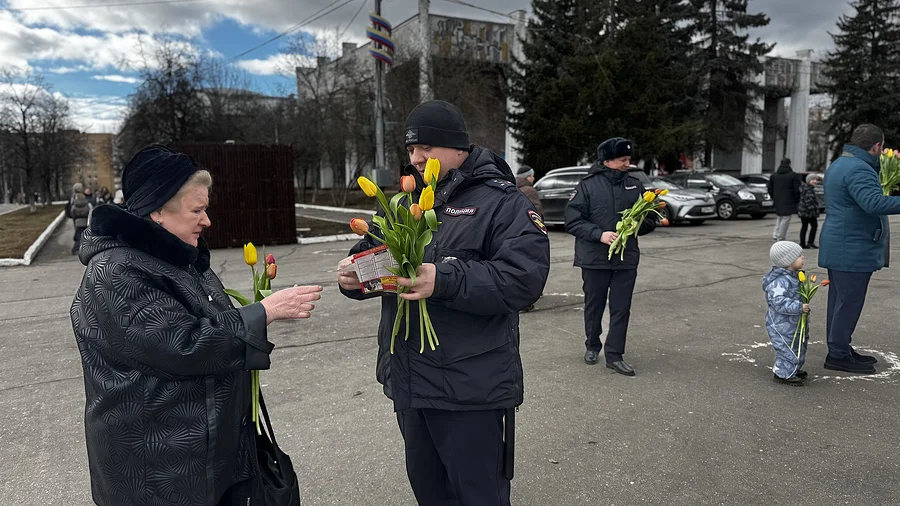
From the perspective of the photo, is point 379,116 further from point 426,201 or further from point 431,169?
point 426,201

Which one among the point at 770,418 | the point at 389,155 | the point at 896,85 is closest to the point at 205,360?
the point at 770,418

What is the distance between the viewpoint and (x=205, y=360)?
1.80m

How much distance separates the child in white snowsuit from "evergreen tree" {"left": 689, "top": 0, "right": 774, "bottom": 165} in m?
27.4

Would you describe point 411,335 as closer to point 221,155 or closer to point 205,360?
point 205,360

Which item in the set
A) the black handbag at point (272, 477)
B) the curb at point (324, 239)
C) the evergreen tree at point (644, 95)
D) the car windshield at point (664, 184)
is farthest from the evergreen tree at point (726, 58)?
the black handbag at point (272, 477)

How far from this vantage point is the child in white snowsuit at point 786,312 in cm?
457

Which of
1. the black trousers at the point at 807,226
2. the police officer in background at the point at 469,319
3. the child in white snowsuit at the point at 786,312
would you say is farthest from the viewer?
the black trousers at the point at 807,226

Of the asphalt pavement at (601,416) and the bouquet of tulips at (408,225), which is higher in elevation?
the bouquet of tulips at (408,225)

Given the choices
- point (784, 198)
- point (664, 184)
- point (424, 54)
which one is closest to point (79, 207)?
point (784, 198)

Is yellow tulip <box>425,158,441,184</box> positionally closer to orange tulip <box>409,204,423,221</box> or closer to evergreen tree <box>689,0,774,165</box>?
orange tulip <box>409,204,423,221</box>

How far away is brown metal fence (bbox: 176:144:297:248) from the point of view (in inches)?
541

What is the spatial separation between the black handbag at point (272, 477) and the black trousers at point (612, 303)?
3454 mm

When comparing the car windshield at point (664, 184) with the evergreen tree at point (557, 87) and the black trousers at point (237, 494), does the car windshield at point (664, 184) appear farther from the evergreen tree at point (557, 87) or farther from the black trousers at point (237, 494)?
the black trousers at point (237, 494)

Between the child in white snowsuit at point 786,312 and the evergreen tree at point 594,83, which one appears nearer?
the child in white snowsuit at point 786,312
